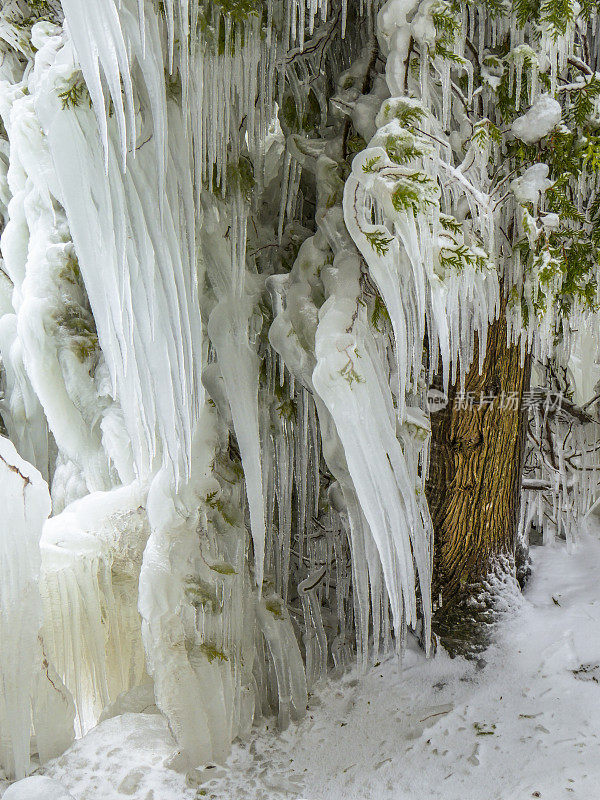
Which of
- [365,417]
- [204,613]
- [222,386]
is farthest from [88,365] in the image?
[365,417]

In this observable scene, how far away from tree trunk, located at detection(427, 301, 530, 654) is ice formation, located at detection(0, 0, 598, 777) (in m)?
0.15

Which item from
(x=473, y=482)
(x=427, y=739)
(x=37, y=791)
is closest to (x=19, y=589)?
(x=37, y=791)

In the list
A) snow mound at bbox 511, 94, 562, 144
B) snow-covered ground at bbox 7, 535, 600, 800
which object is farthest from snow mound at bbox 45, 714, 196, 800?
snow mound at bbox 511, 94, 562, 144

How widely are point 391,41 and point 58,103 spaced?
107 cm

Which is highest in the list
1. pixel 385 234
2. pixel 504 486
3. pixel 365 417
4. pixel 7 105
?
pixel 7 105

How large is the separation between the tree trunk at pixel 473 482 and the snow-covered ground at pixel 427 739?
161 mm

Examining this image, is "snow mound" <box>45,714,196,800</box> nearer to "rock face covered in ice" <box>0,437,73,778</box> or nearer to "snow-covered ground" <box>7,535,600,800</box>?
"snow-covered ground" <box>7,535,600,800</box>

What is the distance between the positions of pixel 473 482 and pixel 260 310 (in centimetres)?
113

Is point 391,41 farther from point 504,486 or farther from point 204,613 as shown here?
point 204,613

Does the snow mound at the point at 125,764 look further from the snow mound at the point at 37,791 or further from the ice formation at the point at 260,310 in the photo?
the snow mound at the point at 37,791

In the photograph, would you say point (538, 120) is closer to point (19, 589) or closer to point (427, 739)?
point (427, 739)

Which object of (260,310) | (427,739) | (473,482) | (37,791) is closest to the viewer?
(37,791)

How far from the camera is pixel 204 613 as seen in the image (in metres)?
2.55

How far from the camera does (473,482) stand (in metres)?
2.74
